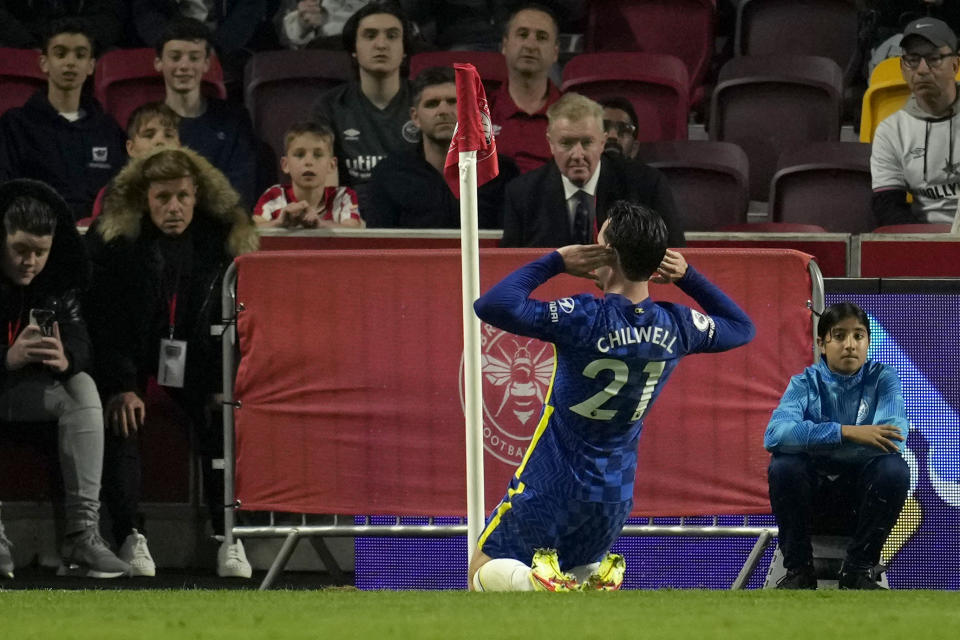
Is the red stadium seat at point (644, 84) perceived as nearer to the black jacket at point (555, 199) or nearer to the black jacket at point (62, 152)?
the black jacket at point (555, 199)

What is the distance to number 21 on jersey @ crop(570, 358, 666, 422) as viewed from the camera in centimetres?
624

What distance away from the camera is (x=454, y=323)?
803 cm

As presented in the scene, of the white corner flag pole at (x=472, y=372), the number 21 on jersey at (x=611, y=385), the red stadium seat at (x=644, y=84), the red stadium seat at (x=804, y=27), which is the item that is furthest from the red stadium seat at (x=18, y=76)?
the number 21 on jersey at (x=611, y=385)

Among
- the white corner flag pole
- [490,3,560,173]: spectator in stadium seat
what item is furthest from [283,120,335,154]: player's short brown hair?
the white corner flag pole

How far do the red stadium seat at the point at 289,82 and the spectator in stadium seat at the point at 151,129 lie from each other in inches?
72.6

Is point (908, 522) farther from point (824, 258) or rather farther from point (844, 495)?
→ point (824, 258)

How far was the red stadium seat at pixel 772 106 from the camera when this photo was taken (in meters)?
11.5

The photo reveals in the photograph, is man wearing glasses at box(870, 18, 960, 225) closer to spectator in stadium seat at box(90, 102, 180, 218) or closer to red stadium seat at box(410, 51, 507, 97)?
red stadium seat at box(410, 51, 507, 97)

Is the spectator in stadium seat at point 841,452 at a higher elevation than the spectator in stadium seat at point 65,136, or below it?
below

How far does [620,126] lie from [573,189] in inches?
55.6

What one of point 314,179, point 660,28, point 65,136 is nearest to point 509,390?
point 314,179

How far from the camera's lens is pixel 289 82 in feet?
38.8

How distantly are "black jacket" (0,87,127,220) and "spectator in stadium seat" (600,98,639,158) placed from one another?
324 centimetres

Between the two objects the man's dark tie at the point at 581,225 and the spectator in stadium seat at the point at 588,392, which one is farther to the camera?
the man's dark tie at the point at 581,225
